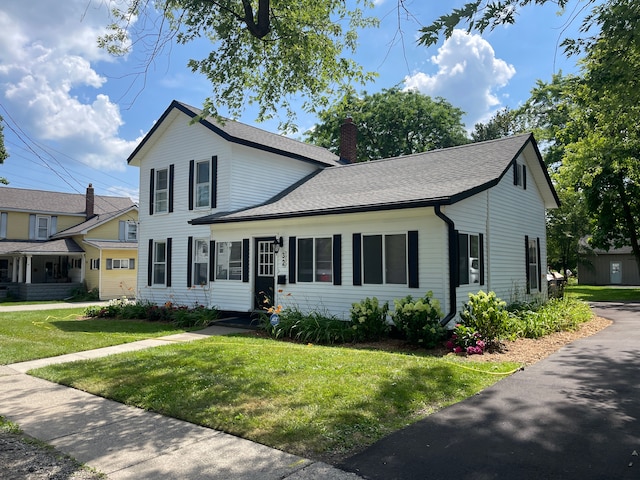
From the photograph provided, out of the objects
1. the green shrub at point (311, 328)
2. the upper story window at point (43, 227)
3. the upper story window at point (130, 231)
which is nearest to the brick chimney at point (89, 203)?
the upper story window at point (43, 227)

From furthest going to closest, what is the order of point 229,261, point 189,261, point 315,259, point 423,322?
1. point 189,261
2. point 229,261
3. point 315,259
4. point 423,322

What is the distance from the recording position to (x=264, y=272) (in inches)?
541

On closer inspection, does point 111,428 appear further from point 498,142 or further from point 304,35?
point 498,142

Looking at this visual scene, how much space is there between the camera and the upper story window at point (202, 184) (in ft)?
51.5

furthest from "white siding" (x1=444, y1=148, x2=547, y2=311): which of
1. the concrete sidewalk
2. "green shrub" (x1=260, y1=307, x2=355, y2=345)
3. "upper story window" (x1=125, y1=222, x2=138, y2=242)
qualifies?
"upper story window" (x1=125, y1=222, x2=138, y2=242)

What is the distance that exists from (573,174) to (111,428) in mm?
22009

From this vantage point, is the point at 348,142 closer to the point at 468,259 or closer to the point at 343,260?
the point at 343,260

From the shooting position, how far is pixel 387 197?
1112 centimetres

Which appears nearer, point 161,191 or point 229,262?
point 229,262

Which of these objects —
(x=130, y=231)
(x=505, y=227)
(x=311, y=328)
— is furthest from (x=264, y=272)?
(x=130, y=231)

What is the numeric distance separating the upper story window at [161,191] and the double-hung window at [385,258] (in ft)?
29.9

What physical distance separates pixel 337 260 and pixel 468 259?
3.30 meters

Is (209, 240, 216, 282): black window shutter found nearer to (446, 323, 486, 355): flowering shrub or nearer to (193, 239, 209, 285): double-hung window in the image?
(193, 239, 209, 285): double-hung window

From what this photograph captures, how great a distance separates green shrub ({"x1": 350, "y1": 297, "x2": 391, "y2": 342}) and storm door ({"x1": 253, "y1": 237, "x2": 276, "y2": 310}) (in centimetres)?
410
